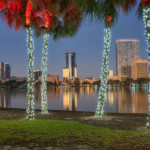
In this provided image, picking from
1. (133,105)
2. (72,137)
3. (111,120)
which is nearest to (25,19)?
(111,120)

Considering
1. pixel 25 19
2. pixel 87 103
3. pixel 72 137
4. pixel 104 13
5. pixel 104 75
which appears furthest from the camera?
pixel 87 103

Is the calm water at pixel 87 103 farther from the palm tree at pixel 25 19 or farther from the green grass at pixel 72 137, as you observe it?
the green grass at pixel 72 137

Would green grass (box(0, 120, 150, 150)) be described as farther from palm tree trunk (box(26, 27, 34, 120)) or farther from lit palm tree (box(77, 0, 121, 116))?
lit palm tree (box(77, 0, 121, 116))

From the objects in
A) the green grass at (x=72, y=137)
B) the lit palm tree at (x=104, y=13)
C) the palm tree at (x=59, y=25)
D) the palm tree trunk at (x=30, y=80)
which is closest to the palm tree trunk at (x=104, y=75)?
the lit palm tree at (x=104, y=13)

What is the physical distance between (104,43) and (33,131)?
6750 mm

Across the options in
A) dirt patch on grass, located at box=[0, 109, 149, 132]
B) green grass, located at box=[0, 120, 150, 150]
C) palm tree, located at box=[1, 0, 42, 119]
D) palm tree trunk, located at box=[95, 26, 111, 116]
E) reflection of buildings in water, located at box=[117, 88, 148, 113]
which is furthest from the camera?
reflection of buildings in water, located at box=[117, 88, 148, 113]

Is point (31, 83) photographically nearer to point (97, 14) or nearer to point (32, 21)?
point (32, 21)

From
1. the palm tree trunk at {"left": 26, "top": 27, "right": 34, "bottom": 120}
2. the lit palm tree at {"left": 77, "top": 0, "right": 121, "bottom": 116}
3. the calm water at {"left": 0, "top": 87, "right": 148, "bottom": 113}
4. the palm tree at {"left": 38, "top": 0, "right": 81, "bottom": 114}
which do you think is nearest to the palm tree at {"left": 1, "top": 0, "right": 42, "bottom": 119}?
the palm tree trunk at {"left": 26, "top": 27, "right": 34, "bottom": 120}

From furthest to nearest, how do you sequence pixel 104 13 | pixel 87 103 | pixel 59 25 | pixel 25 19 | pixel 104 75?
pixel 87 103
pixel 59 25
pixel 104 75
pixel 25 19
pixel 104 13

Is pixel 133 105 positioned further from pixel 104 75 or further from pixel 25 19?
pixel 25 19

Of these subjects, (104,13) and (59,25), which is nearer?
(104,13)

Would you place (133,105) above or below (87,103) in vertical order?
above

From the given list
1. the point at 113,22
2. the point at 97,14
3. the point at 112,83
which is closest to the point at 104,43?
the point at 113,22

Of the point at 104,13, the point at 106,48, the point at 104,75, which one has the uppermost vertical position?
the point at 104,13
